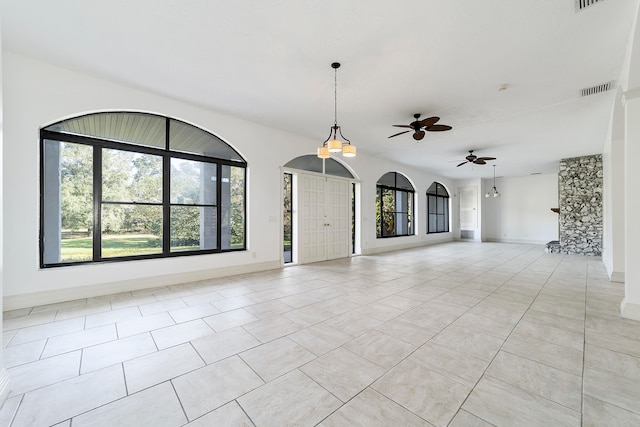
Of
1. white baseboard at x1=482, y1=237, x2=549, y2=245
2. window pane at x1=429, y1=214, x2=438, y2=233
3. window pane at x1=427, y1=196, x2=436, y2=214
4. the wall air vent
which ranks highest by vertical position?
the wall air vent

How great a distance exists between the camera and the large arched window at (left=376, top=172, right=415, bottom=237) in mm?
8852

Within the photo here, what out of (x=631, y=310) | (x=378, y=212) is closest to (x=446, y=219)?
(x=378, y=212)

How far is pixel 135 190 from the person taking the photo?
416 centimetres

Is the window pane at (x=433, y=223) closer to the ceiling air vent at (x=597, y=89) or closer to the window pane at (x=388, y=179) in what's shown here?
the window pane at (x=388, y=179)

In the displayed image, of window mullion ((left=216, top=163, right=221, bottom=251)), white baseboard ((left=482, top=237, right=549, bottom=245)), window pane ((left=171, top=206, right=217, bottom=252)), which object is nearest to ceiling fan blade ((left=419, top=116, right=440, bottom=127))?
window mullion ((left=216, top=163, right=221, bottom=251))

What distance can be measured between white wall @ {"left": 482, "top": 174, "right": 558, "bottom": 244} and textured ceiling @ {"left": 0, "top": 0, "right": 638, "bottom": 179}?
7238 mm

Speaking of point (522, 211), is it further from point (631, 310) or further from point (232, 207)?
point (232, 207)

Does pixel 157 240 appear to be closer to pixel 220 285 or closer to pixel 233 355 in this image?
pixel 220 285

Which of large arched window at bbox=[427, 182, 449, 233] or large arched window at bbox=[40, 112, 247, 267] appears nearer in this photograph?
large arched window at bbox=[40, 112, 247, 267]

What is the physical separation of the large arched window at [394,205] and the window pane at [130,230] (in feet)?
20.8

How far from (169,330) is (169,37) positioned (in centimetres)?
311

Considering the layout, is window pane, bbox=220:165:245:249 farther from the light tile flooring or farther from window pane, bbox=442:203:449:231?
window pane, bbox=442:203:449:231

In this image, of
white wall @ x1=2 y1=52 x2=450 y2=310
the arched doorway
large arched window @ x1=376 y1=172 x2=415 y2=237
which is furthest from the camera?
large arched window @ x1=376 y1=172 x2=415 y2=237

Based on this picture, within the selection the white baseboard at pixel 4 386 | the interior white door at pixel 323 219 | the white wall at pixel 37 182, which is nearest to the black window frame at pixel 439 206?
the interior white door at pixel 323 219
